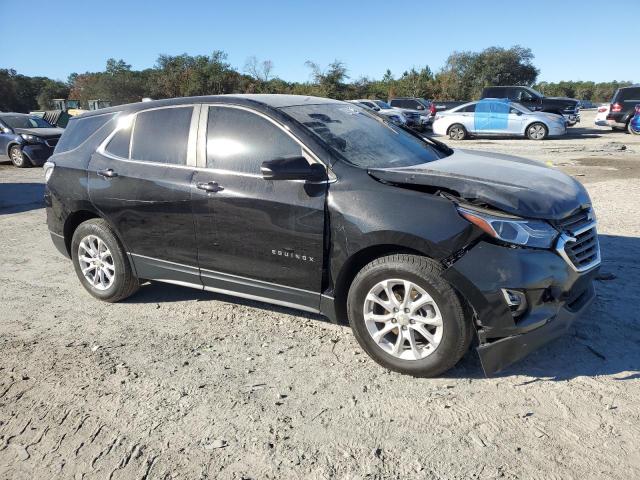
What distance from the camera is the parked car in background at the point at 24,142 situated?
48.2 ft

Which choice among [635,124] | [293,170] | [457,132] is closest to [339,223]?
[293,170]

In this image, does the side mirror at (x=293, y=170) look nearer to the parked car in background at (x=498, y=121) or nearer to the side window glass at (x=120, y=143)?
the side window glass at (x=120, y=143)

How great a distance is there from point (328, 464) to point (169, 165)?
2.66 m

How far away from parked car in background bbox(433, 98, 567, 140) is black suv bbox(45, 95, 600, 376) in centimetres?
1641

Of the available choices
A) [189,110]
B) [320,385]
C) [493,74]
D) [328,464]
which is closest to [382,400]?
[320,385]

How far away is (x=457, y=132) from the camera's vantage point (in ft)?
67.7

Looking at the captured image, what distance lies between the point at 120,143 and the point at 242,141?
1.36 meters

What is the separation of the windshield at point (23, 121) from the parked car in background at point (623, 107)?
20.9 m

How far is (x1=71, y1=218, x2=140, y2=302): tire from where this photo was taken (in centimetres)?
454

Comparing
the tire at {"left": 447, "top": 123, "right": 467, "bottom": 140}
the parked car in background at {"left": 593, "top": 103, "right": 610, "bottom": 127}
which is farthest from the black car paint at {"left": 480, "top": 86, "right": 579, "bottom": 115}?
the tire at {"left": 447, "top": 123, "right": 467, "bottom": 140}

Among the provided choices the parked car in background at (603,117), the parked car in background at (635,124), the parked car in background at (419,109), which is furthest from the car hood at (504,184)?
the parked car in background at (419,109)

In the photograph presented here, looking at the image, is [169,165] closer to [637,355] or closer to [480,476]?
[480,476]

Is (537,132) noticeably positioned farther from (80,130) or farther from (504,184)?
(80,130)

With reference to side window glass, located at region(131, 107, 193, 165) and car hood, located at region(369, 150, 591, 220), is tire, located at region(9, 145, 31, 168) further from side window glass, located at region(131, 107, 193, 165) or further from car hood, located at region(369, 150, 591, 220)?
car hood, located at region(369, 150, 591, 220)
